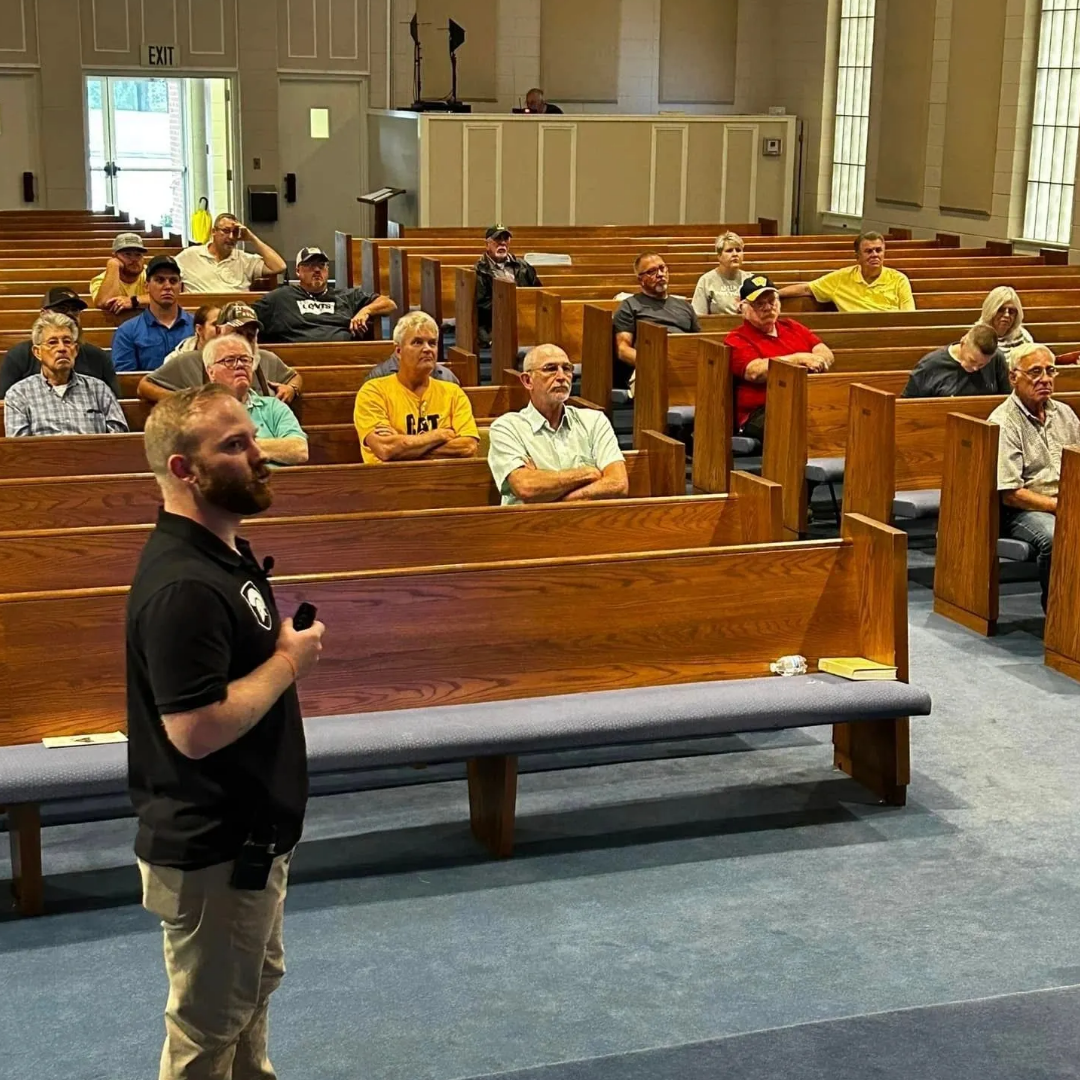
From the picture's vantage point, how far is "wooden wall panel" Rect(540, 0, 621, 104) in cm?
1692

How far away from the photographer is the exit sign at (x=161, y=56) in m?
16.1

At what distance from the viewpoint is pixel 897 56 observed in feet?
47.8

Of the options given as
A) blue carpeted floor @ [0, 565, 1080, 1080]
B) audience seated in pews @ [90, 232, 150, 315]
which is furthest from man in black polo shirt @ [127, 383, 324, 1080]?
audience seated in pews @ [90, 232, 150, 315]

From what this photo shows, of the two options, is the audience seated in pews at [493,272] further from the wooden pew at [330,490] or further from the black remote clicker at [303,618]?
the black remote clicker at [303,618]

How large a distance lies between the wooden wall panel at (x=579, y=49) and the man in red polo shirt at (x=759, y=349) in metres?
10.1

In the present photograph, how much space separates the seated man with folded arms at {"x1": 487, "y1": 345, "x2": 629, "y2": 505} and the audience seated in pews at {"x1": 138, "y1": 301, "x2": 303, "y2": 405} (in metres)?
1.23

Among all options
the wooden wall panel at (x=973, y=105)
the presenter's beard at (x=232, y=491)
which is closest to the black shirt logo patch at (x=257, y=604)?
the presenter's beard at (x=232, y=491)

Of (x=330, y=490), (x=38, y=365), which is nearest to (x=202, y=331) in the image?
(x=38, y=365)

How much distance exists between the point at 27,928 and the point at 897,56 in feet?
42.6

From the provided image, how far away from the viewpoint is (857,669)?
4.30m

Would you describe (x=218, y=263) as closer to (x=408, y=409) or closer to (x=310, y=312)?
(x=310, y=312)

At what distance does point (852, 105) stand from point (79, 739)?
1378cm

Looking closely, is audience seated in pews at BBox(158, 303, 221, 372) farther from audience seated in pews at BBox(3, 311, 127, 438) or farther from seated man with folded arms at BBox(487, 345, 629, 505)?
seated man with folded arms at BBox(487, 345, 629, 505)

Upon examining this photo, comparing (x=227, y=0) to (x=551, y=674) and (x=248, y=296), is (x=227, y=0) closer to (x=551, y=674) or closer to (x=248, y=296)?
(x=248, y=296)
